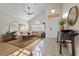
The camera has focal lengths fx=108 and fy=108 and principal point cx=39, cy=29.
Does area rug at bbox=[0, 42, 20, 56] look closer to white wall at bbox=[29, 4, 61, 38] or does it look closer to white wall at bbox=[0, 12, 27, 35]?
white wall at bbox=[0, 12, 27, 35]

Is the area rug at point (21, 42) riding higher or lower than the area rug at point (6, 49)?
higher

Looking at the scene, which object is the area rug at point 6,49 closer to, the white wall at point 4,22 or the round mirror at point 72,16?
the white wall at point 4,22

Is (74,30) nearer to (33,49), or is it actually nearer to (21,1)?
(33,49)

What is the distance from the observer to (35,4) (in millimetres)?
1596

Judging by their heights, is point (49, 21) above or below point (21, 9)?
below

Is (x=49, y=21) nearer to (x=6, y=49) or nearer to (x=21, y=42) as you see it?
(x=21, y=42)

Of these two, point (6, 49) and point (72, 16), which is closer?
point (6, 49)

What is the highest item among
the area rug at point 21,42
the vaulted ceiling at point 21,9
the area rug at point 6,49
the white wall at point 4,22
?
the vaulted ceiling at point 21,9

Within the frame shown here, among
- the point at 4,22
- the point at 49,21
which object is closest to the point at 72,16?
the point at 49,21

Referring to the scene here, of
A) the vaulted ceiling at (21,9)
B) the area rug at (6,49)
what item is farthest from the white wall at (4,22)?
the area rug at (6,49)

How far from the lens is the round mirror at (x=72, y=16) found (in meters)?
1.58

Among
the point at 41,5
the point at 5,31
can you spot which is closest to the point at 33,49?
the point at 5,31

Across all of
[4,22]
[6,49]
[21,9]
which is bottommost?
[6,49]

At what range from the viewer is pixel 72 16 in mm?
1628
